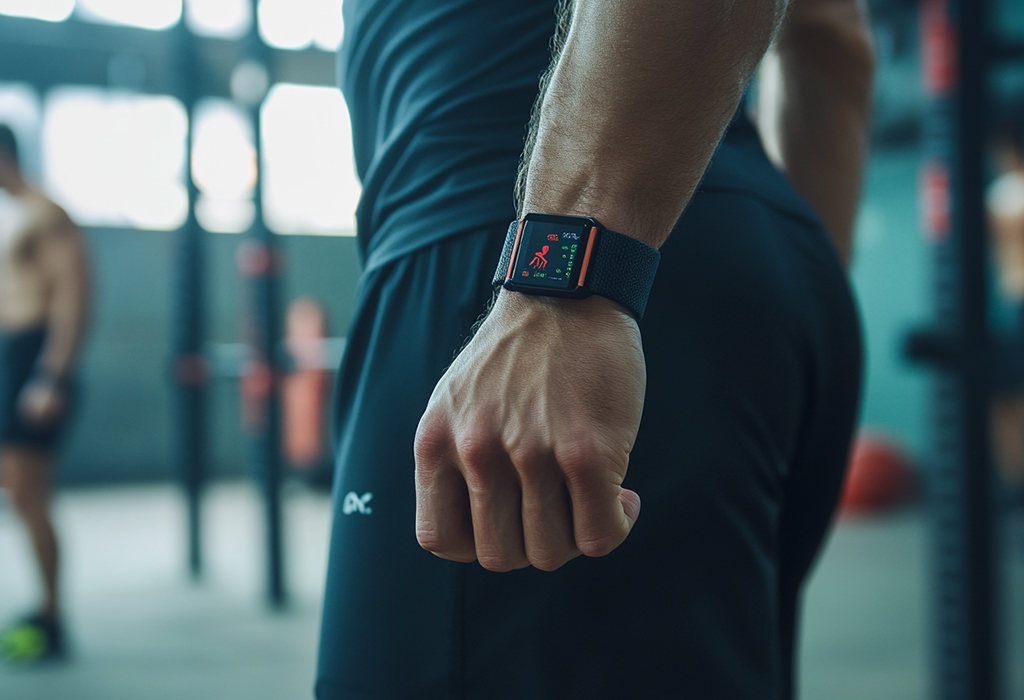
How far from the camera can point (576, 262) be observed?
1.49 ft

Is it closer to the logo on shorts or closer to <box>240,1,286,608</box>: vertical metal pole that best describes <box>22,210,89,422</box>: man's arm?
<box>240,1,286,608</box>: vertical metal pole

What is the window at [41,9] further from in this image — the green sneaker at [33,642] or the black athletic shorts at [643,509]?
the black athletic shorts at [643,509]

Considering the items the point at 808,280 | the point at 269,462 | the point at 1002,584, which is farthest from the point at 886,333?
the point at 808,280

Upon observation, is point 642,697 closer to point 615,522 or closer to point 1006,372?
point 615,522

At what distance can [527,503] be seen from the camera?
0.44 meters

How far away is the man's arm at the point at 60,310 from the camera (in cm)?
287

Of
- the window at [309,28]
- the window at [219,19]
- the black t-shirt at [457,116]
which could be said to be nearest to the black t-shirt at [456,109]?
the black t-shirt at [457,116]

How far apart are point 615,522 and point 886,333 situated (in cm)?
666

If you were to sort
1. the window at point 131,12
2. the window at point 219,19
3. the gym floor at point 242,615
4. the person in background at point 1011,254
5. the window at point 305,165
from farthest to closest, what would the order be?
1. the window at point 305,165
2. the window at point 219,19
3. the window at point 131,12
4. the person in background at point 1011,254
5. the gym floor at point 242,615

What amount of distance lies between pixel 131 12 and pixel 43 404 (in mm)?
4769

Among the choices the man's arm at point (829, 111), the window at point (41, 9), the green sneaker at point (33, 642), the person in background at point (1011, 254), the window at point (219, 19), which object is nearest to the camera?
the man's arm at point (829, 111)

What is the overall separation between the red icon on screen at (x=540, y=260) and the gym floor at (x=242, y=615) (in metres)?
2.29

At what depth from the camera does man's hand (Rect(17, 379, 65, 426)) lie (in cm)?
284

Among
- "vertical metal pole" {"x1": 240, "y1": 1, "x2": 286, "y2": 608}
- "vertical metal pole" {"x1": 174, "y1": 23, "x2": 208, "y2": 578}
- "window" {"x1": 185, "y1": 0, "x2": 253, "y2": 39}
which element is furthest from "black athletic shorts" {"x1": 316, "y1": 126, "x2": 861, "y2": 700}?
"window" {"x1": 185, "y1": 0, "x2": 253, "y2": 39}
